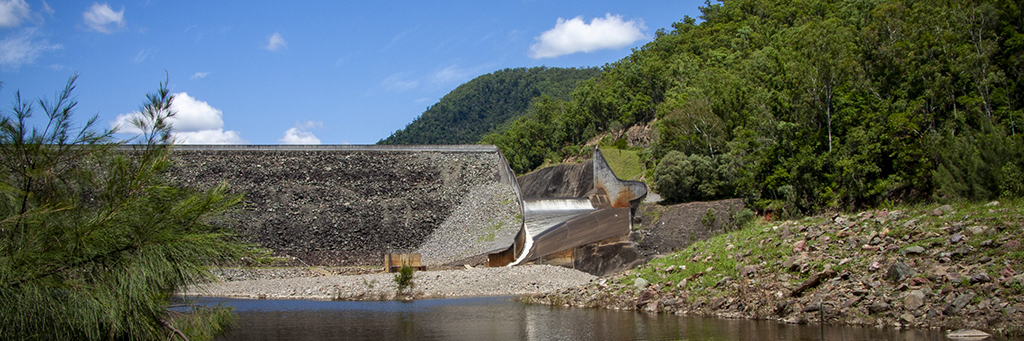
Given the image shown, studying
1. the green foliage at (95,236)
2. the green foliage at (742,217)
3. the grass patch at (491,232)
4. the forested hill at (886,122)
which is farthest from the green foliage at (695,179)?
the green foliage at (95,236)

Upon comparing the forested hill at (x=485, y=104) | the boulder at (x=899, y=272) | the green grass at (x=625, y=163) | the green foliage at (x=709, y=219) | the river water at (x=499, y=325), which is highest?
the forested hill at (x=485, y=104)

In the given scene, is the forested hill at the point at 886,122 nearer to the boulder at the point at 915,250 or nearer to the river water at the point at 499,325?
the boulder at the point at 915,250

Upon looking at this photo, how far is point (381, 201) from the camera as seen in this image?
33.5 meters

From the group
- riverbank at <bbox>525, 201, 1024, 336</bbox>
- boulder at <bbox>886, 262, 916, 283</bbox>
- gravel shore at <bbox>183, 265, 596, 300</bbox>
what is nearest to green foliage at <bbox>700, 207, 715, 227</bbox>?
gravel shore at <bbox>183, 265, 596, 300</bbox>

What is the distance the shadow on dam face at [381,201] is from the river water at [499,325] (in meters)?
11.0

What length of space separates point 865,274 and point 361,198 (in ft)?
83.3

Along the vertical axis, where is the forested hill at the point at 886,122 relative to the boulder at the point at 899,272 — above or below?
above

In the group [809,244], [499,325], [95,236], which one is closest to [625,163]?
[809,244]

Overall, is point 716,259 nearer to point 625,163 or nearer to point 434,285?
point 434,285

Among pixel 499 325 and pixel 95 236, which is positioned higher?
pixel 95 236

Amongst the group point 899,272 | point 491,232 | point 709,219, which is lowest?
point 491,232

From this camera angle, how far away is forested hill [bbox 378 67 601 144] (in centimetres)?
13875

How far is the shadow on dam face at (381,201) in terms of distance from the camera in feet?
101

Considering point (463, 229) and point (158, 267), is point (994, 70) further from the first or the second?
point (158, 267)
